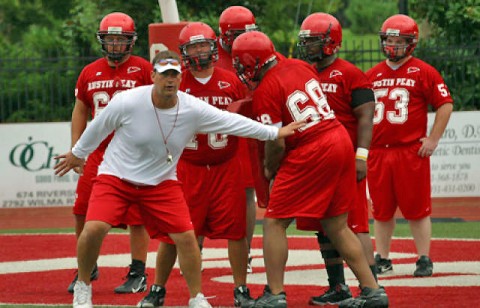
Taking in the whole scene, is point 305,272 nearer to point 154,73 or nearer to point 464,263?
point 464,263

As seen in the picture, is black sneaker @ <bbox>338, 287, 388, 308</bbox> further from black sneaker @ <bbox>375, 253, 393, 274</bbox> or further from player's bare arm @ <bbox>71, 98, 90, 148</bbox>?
player's bare arm @ <bbox>71, 98, 90, 148</bbox>

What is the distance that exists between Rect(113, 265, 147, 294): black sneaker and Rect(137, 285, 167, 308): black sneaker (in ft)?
3.00

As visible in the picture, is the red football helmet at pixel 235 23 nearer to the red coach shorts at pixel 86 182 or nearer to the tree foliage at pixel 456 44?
the red coach shorts at pixel 86 182

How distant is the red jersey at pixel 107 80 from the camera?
35.8ft

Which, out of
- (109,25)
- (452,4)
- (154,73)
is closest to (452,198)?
(452,4)

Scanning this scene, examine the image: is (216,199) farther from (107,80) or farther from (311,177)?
(107,80)

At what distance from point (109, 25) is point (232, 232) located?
2.26m

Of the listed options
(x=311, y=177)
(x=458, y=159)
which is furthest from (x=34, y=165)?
(x=311, y=177)


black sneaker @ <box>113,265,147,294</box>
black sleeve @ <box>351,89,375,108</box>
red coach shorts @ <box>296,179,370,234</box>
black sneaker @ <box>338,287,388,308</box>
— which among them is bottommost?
black sneaker @ <box>113,265,147,294</box>

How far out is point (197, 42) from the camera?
987 centimetres

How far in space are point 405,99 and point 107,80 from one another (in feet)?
9.30

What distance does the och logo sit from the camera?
63.9ft

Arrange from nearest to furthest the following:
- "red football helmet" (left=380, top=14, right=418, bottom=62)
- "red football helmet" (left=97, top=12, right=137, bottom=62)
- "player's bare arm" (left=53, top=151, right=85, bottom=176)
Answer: "player's bare arm" (left=53, top=151, right=85, bottom=176)
"red football helmet" (left=97, top=12, right=137, bottom=62)
"red football helmet" (left=380, top=14, right=418, bottom=62)

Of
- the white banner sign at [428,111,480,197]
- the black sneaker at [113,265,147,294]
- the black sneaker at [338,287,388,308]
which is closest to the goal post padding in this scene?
the black sneaker at [113,265,147,294]
